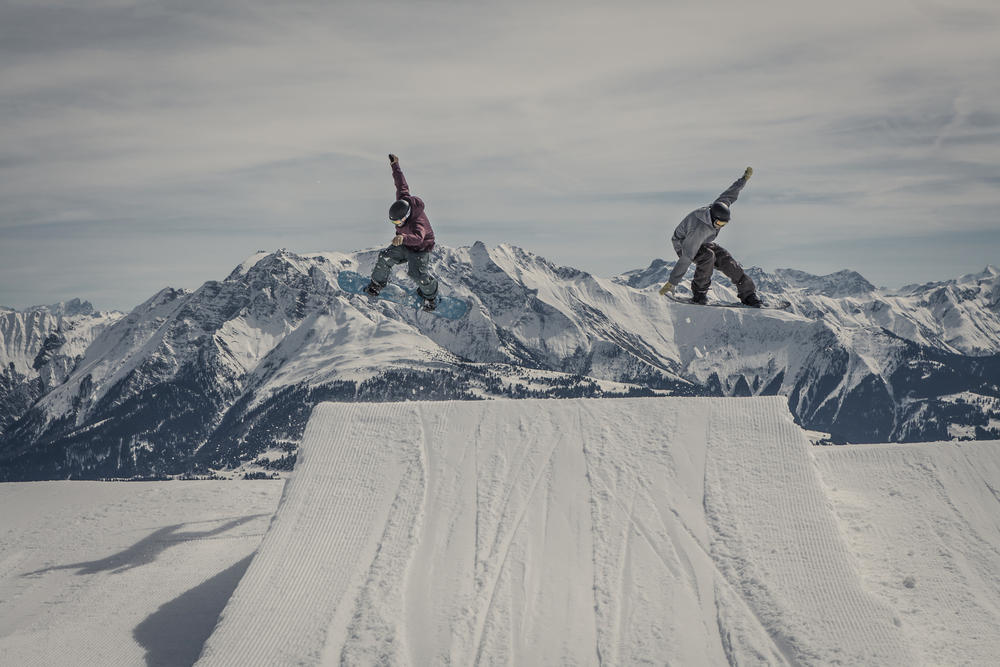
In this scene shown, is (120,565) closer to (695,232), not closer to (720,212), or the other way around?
(695,232)

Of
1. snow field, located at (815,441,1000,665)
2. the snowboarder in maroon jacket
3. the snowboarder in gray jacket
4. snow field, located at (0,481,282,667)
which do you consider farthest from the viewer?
snow field, located at (0,481,282,667)

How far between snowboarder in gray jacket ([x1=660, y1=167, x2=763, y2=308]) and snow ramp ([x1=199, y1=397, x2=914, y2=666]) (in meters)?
17.7

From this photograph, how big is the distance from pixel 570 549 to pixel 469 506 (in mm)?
6328

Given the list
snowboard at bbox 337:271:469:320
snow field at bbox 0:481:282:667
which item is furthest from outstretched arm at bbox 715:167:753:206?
snow field at bbox 0:481:282:667

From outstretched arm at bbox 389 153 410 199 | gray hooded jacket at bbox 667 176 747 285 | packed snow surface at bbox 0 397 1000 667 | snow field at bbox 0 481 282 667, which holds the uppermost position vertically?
outstretched arm at bbox 389 153 410 199

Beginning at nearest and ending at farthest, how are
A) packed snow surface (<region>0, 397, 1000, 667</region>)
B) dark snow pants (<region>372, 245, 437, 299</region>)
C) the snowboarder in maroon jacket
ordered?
the snowboarder in maroon jacket
dark snow pants (<region>372, 245, 437, 299</region>)
packed snow surface (<region>0, 397, 1000, 667</region>)

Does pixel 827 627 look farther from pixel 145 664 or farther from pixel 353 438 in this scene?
pixel 145 664

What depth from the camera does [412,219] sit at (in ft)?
79.6

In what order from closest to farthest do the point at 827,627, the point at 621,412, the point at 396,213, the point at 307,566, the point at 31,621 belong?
the point at 396,213, the point at 827,627, the point at 307,566, the point at 31,621, the point at 621,412

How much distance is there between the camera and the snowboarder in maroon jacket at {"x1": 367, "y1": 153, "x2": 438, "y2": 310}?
76.2 feet

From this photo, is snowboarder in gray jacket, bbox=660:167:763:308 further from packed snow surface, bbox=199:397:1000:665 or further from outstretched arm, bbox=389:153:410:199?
packed snow surface, bbox=199:397:1000:665

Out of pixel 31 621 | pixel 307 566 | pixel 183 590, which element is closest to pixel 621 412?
pixel 307 566

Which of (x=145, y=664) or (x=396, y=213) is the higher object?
(x=396, y=213)

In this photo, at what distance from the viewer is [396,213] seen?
2283 centimetres
